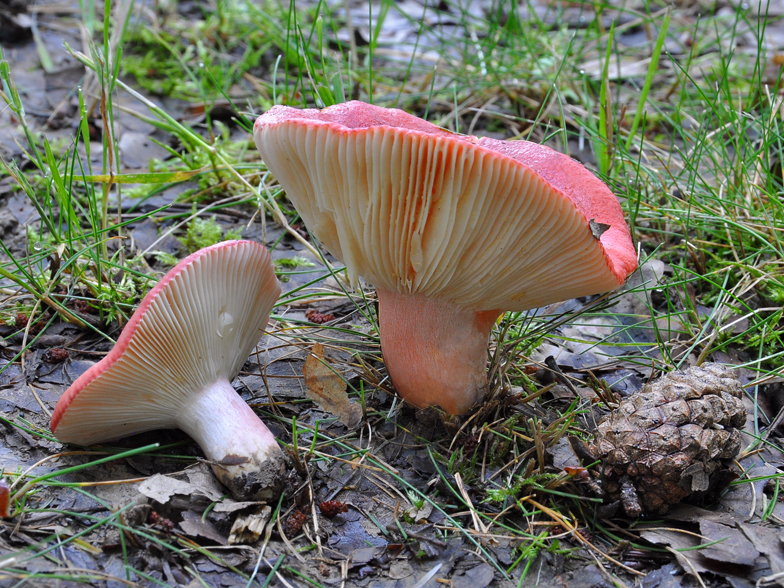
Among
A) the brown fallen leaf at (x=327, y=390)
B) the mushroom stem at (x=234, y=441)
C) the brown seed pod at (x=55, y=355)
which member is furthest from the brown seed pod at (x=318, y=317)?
the brown seed pod at (x=55, y=355)

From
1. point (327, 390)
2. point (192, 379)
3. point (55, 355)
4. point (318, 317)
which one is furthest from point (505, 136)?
point (55, 355)

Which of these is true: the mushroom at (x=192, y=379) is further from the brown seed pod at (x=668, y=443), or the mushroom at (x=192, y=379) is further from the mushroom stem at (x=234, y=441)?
the brown seed pod at (x=668, y=443)

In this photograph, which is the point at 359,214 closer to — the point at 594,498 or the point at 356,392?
the point at 356,392

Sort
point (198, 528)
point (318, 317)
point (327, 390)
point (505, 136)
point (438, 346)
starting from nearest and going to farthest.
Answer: point (198, 528) → point (438, 346) → point (327, 390) → point (318, 317) → point (505, 136)

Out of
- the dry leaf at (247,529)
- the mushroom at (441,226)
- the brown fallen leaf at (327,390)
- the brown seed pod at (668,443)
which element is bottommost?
the dry leaf at (247,529)

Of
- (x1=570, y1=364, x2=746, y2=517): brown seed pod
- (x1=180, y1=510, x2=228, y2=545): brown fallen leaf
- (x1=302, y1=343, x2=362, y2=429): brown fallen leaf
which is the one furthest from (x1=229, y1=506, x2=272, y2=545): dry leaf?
(x1=570, y1=364, x2=746, y2=517): brown seed pod

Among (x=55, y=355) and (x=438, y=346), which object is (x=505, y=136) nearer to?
(x=438, y=346)
